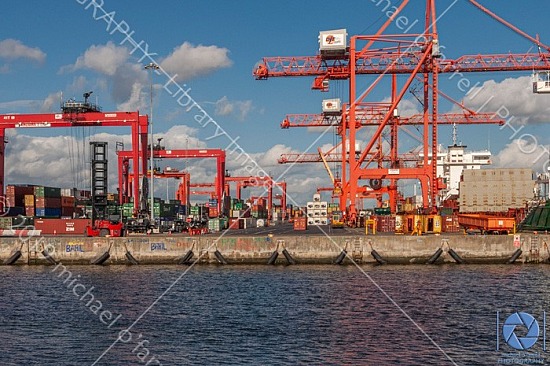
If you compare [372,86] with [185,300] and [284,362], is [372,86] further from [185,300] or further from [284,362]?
[284,362]

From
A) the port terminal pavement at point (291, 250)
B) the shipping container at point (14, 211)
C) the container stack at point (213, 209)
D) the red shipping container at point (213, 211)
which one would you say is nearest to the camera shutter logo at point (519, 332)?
the port terminal pavement at point (291, 250)

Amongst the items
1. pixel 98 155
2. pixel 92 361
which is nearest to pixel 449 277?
pixel 92 361

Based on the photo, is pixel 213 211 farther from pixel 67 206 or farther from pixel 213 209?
pixel 67 206

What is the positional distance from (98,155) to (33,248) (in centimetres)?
1543

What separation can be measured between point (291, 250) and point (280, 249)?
3.19 ft

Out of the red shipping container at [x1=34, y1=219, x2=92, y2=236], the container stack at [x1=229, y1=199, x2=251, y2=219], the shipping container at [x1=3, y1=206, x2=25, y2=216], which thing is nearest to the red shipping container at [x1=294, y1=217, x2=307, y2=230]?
the red shipping container at [x1=34, y1=219, x2=92, y2=236]

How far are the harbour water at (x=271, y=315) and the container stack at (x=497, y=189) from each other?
2766 cm

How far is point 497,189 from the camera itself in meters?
81.1

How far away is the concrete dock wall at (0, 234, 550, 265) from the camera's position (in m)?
56.4

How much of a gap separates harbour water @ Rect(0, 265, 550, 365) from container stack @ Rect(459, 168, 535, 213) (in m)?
27.7

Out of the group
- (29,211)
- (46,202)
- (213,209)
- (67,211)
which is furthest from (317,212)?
(29,211)

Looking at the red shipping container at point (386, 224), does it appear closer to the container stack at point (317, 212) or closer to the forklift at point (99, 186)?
the container stack at point (317, 212)

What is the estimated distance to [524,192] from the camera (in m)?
79.8

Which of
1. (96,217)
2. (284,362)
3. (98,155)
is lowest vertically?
(284,362)
